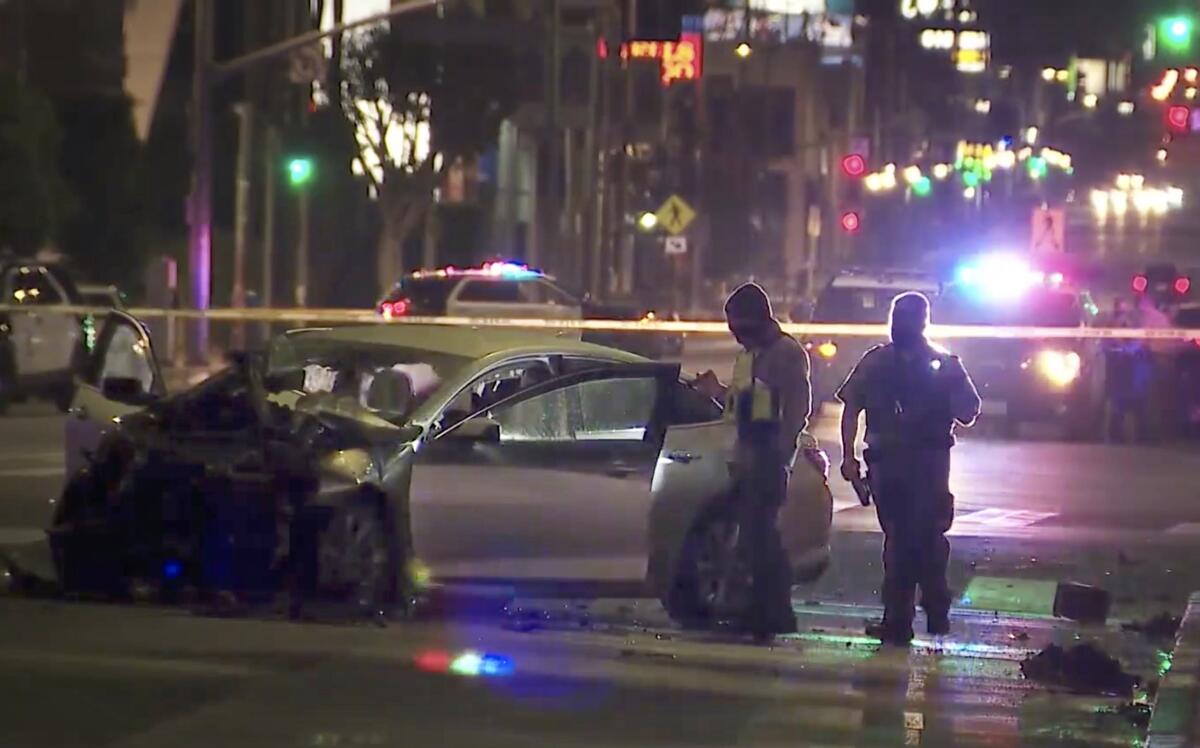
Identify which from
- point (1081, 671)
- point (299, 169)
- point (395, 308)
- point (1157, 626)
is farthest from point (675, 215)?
point (1081, 671)

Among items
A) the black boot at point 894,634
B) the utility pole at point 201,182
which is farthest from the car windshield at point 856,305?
the black boot at point 894,634

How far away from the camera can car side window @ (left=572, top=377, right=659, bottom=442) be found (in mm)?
10938

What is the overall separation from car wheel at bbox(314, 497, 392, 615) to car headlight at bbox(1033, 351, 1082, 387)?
523 inches

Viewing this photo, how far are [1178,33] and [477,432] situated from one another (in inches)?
863

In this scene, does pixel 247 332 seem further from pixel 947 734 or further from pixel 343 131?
pixel 947 734

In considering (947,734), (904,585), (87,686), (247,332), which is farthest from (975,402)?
(247,332)

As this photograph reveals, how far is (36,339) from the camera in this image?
890 inches

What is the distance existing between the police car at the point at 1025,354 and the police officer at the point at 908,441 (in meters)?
11.1

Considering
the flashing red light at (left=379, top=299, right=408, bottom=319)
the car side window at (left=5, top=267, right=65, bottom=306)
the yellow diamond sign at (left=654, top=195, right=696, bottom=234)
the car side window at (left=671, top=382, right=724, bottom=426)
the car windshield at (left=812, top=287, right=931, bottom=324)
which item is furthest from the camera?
the yellow diamond sign at (left=654, top=195, right=696, bottom=234)

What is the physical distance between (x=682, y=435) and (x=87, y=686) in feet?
11.0

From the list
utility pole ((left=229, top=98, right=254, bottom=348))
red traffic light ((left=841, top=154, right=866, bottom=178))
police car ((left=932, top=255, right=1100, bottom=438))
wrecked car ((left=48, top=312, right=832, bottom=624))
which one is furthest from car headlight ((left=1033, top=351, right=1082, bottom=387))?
red traffic light ((left=841, top=154, right=866, bottom=178))

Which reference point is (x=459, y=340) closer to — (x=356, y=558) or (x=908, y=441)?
(x=356, y=558)

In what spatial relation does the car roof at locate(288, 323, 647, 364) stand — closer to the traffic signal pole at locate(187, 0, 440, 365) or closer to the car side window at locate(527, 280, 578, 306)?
the car side window at locate(527, 280, 578, 306)

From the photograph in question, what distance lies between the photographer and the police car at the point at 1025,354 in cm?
2212
